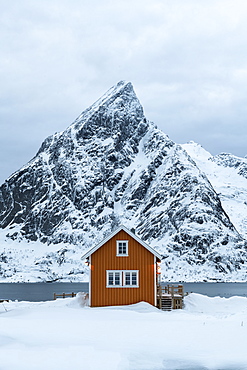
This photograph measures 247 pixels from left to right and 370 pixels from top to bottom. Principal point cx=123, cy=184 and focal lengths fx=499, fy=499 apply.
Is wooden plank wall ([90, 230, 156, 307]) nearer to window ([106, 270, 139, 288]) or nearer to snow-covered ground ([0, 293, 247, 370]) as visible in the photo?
window ([106, 270, 139, 288])

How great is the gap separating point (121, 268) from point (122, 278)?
900 millimetres

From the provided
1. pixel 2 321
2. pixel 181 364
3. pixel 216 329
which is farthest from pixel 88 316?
pixel 181 364

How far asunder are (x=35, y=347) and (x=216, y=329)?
9.24 meters

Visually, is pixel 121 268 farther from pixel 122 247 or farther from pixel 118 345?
pixel 118 345

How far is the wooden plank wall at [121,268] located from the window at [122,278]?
28 centimetres

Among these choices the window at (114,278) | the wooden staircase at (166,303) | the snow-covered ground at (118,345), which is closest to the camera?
the snow-covered ground at (118,345)

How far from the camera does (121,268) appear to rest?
148 feet

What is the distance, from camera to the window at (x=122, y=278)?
146 ft

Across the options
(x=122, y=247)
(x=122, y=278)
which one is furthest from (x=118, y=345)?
(x=122, y=247)

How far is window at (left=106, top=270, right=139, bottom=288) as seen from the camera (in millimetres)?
44625

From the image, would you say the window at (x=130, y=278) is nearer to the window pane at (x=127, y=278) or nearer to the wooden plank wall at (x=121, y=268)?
the window pane at (x=127, y=278)

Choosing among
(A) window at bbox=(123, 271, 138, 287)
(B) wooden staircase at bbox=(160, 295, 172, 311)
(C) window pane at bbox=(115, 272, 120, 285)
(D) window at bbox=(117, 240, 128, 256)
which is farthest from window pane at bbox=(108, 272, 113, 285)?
(B) wooden staircase at bbox=(160, 295, 172, 311)

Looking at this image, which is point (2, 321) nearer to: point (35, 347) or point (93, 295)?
point (35, 347)

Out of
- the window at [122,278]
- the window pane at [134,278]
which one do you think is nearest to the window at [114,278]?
the window at [122,278]
